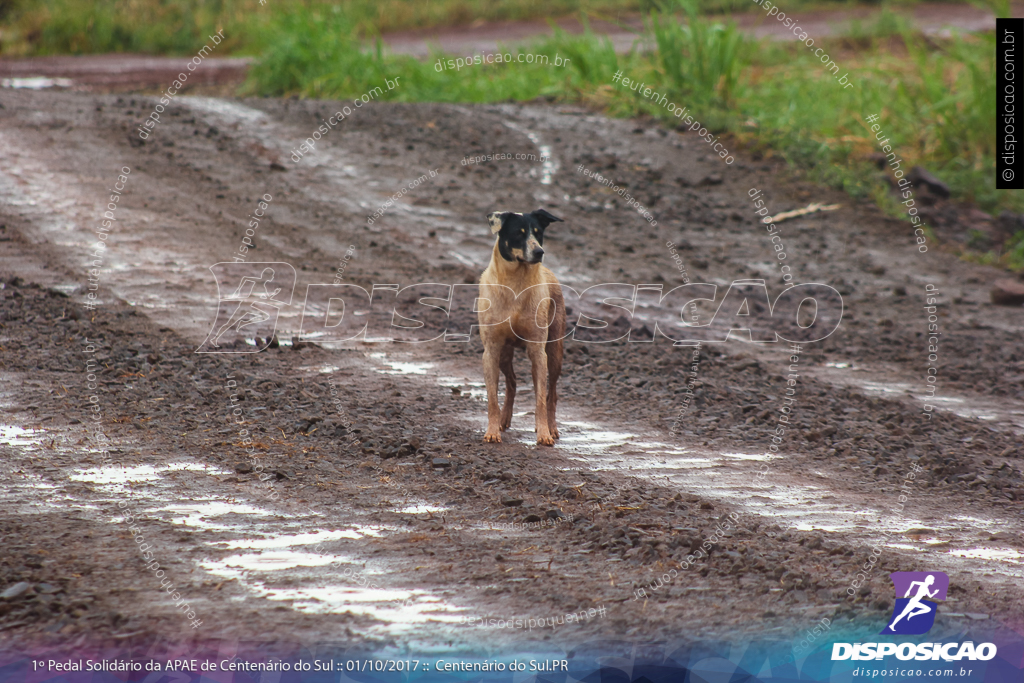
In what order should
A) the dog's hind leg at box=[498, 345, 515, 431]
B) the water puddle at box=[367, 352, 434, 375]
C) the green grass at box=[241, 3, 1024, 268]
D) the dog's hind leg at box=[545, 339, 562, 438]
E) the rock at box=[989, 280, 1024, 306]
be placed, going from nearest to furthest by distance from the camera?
the dog's hind leg at box=[545, 339, 562, 438] → the dog's hind leg at box=[498, 345, 515, 431] → the water puddle at box=[367, 352, 434, 375] → the rock at box=[989, 280, 1024, 306] → the green grass at box=[241, 3, 1024, 268]

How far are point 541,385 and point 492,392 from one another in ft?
0.89

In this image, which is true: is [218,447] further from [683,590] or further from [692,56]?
[692,56]

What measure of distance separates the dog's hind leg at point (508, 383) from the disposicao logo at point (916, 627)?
92.2 inches

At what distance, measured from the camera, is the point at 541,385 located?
5031mm

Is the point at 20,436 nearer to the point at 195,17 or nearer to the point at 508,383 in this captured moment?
the point at 508,383

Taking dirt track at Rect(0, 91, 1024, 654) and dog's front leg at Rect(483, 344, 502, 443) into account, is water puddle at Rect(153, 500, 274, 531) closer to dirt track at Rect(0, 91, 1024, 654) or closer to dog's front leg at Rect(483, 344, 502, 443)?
dirt track at Rect(0, 91, 1024, 654)

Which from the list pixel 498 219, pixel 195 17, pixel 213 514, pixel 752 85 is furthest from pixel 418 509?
pixel 195 17

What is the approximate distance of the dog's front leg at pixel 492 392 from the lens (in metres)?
4.97

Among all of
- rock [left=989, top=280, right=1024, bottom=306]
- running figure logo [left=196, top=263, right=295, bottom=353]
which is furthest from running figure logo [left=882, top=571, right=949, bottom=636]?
rock [left=989, top=280, right=1024, bottom=306]

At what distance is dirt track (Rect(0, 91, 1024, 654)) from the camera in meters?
3.44

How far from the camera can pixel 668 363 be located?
748cm

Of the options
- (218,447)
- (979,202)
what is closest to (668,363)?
(218,447)

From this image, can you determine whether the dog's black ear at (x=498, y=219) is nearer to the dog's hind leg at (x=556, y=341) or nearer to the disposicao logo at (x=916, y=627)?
the dog's hind leg at (x=556, y=341)

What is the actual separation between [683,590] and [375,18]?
20.5m
